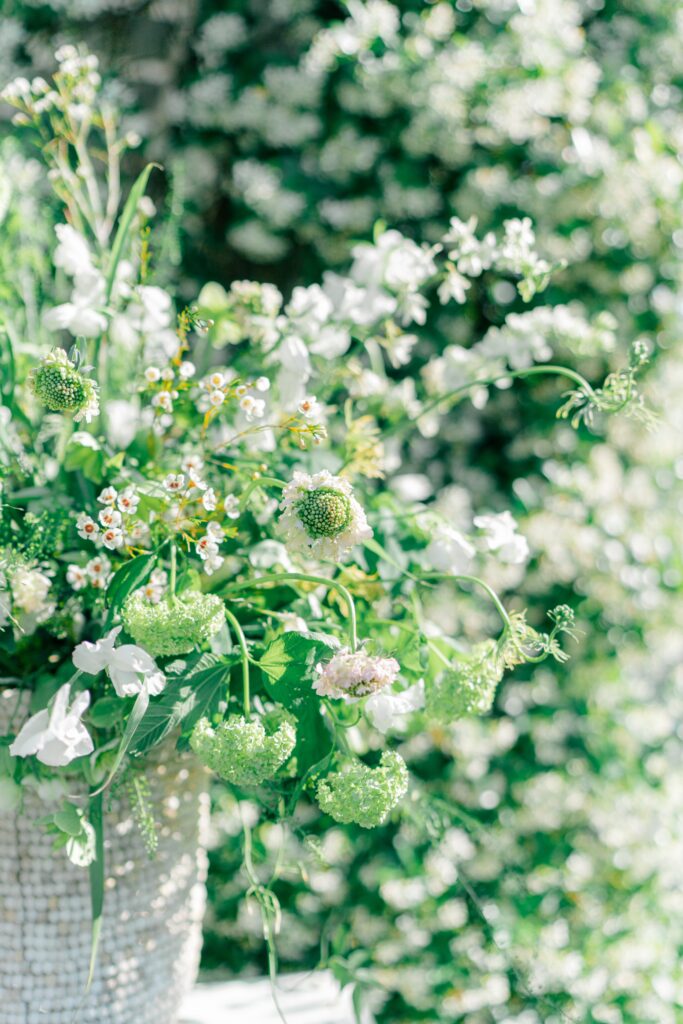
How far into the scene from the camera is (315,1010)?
3.53ft

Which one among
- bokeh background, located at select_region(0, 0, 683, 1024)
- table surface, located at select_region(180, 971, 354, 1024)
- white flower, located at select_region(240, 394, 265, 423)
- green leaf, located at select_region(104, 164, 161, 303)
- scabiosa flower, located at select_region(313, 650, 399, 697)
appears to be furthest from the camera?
bokeh background, located at select_region(0, 0, 683, 1024)

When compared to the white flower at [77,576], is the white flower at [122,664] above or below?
above

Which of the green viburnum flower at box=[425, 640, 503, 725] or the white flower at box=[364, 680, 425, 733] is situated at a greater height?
the green viburnum flower at box=[425, 640, 503, 725]

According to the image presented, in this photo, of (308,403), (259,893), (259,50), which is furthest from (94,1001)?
(259,50)

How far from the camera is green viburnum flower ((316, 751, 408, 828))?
618 millimetres

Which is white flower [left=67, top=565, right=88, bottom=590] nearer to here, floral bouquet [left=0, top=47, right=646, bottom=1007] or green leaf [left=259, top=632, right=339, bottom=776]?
floral bouquet [left=0, top=47, right=646, bottom=1007]

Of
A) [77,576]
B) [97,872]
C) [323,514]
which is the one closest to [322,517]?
[323,514]

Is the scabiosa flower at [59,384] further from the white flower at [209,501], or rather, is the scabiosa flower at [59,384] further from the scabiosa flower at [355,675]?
the scabiosa flower at [355,675]

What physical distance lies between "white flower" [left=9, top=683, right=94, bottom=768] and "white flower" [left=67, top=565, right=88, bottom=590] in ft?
0.32

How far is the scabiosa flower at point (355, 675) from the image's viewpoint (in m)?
0.59

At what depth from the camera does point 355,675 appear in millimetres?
587

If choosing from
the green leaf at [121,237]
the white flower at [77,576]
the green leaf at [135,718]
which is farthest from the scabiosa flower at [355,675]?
the green leaf at [121,237]

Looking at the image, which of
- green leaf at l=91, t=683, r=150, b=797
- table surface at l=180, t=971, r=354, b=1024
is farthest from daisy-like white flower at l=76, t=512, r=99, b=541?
table surface at l=180, t=971, r=354, b=1024

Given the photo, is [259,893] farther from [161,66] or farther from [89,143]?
[161,66]
